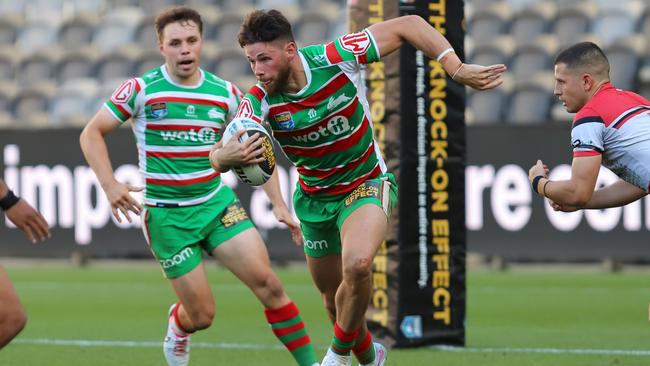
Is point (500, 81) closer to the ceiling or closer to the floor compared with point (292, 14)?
closer to the ceiling

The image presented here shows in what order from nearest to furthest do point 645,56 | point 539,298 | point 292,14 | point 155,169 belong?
point 155,169, point 539,298, point 645,56, point 292,14

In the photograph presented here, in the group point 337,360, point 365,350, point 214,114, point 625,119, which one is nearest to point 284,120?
point 214,114

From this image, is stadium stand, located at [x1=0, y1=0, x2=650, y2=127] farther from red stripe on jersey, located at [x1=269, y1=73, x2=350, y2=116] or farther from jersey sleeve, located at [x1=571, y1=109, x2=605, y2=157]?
jersey sleeve, located at [x1=571, y1=109, x2=605, y2=157]

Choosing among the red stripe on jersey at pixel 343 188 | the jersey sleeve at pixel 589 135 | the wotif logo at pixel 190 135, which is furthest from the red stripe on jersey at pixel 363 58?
the wotif logo at pixel 190 135

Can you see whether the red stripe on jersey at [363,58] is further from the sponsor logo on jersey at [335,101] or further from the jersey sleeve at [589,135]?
the jersey sleeve at [589,135]

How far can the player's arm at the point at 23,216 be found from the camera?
5633 millimetres

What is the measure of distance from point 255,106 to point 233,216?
4.26ft

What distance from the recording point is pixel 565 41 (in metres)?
19.3

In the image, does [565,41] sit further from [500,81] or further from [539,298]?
[500,81]

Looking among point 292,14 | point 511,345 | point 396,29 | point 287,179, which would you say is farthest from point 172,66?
point 292,14

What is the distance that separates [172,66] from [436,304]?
2.91 meters

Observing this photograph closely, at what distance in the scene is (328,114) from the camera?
22.9 ft

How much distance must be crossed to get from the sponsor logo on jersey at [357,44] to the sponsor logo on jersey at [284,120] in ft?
1.66

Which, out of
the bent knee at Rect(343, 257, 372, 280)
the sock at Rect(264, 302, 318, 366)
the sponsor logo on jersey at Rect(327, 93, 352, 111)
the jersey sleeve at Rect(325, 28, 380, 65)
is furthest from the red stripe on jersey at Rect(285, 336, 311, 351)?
the jersey sleeve at Rect(325, 28, 380, 65)
